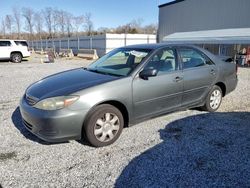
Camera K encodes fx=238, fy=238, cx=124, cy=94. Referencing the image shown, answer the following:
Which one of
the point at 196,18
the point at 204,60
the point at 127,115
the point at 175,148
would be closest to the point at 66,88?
the point at 127,115

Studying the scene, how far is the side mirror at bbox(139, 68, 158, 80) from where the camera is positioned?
12.7 ft

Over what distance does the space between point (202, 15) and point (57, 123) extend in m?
26.1

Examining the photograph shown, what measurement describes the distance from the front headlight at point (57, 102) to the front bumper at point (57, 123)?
67 mm

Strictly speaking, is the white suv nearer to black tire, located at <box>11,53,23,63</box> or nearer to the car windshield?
black tire, located at <box>11,53,23,63</box>

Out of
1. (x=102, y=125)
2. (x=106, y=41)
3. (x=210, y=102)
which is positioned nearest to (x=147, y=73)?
(x=102, y=125)

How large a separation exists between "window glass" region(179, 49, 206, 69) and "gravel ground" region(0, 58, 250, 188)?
1126 millimetres

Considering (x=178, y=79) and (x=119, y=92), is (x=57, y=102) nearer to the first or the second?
(x=119, y=92)

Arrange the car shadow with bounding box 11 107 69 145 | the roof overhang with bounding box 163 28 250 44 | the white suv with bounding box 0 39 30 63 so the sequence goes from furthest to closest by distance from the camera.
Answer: the roof overhang with bounding box 163 28 250 44 < the white suv with bounding box 0 39 30 63 < the car shadow with bounding box 11 107 69 145

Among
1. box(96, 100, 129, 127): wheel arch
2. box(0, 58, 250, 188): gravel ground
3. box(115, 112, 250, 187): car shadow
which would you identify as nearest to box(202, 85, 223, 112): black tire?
box(0, 58, 250, 188): gravel ground

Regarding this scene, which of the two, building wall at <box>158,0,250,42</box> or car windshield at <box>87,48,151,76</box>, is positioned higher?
building wall at <box>158,0,250,42</box>

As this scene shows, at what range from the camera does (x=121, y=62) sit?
4.67 m

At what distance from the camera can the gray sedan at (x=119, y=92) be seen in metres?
3.35

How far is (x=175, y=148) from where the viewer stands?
11.9 ft

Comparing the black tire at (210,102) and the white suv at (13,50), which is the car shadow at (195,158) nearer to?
the black tire at (210,102)
